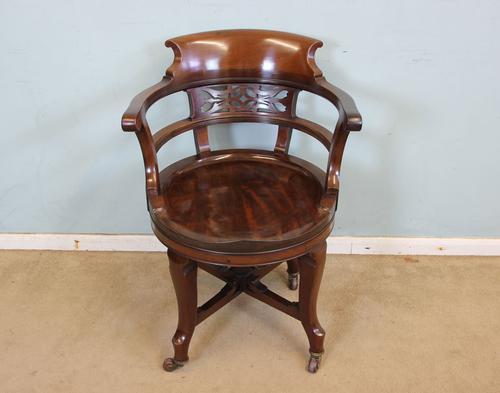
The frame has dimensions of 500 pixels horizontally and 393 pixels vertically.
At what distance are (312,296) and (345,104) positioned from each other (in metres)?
0.56

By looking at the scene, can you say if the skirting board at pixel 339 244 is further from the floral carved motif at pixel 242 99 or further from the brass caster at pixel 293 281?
the floral carved motif at pixel 242 99

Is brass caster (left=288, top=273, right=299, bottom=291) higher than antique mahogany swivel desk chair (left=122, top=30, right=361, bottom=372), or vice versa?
antique mahogany swivel desk chair (left=122, top=30, right=361, bottom=372)

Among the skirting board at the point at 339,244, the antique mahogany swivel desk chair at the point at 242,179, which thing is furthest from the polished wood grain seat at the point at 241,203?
the skirting board at the point at 339,244

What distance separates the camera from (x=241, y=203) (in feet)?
4.64

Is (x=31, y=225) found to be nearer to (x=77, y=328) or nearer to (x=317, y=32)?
(x=77, y=328)

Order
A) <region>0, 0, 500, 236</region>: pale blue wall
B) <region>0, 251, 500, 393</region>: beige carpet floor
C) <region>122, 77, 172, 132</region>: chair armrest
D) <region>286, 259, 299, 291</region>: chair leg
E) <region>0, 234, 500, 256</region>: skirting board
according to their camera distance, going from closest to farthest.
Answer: <region>122, 77, 172, 132</region>: chair armrest → <region>0, 251, 500, 393</region>: beige carpet floor → <region>0, 0, 500, 236</region>: pale blue wall → <region>286, 259, 299, 291</region>: chair leg → <region>0, 234, 500, 256</region>: skirting board

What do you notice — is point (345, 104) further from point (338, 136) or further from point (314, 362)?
point (314, 362)

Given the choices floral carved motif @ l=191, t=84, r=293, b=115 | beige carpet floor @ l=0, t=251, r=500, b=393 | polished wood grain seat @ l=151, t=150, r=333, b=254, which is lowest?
beige carpet floor @ l=0, t=251, r=500, b=393

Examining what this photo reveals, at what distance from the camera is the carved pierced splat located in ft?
5.26

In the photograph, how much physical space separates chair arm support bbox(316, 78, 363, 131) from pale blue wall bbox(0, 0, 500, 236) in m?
0.26

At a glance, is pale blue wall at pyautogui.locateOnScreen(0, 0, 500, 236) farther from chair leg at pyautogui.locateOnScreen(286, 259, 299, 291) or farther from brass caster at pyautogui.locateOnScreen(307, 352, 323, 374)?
brass caster at pyautogui.locateOnScreen(307, 352, 323, 374)

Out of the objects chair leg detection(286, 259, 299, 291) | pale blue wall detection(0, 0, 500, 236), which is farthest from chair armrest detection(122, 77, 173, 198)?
chair leg detection(286, 259, 299, 291)

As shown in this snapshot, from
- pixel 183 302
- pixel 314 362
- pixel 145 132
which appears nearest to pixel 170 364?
pixel 183 302

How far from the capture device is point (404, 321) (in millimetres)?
1730
